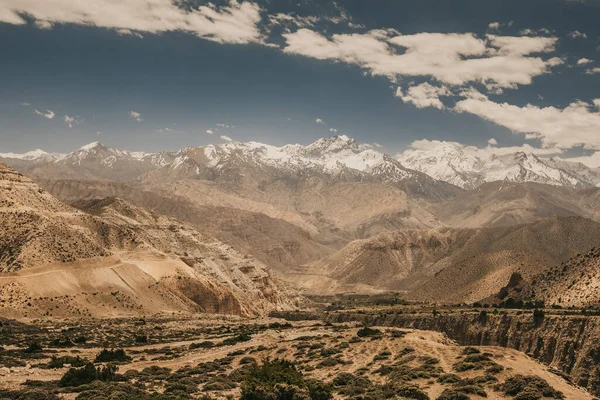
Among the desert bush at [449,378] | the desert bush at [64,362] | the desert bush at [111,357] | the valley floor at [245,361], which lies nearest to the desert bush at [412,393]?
the valley floor at [245,361]

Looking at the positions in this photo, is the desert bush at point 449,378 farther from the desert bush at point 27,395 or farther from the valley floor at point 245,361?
the desert bush at point 27,395

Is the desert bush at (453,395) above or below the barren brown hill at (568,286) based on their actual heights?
below

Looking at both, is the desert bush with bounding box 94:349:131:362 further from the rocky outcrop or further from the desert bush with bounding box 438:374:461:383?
the rocky outcrop

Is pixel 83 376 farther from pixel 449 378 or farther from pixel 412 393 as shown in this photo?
pixel 449 378

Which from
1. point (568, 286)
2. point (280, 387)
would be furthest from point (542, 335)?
point (280, 387)

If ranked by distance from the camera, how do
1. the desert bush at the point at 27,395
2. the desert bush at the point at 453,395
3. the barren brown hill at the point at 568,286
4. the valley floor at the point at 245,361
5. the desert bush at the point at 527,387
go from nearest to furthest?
the desert bush at the point at 27,395 → the desert bush at the point at 527,387 → the desert bush at the point at 453,395 → the valley floor at the point at 245,361 → the barren brown hill at the point at 568,286

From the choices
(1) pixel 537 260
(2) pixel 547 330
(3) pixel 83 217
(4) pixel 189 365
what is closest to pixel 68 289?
(3) pixel 83 217

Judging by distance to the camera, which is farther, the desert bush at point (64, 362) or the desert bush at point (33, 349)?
the desert bush at point (33, 349)
